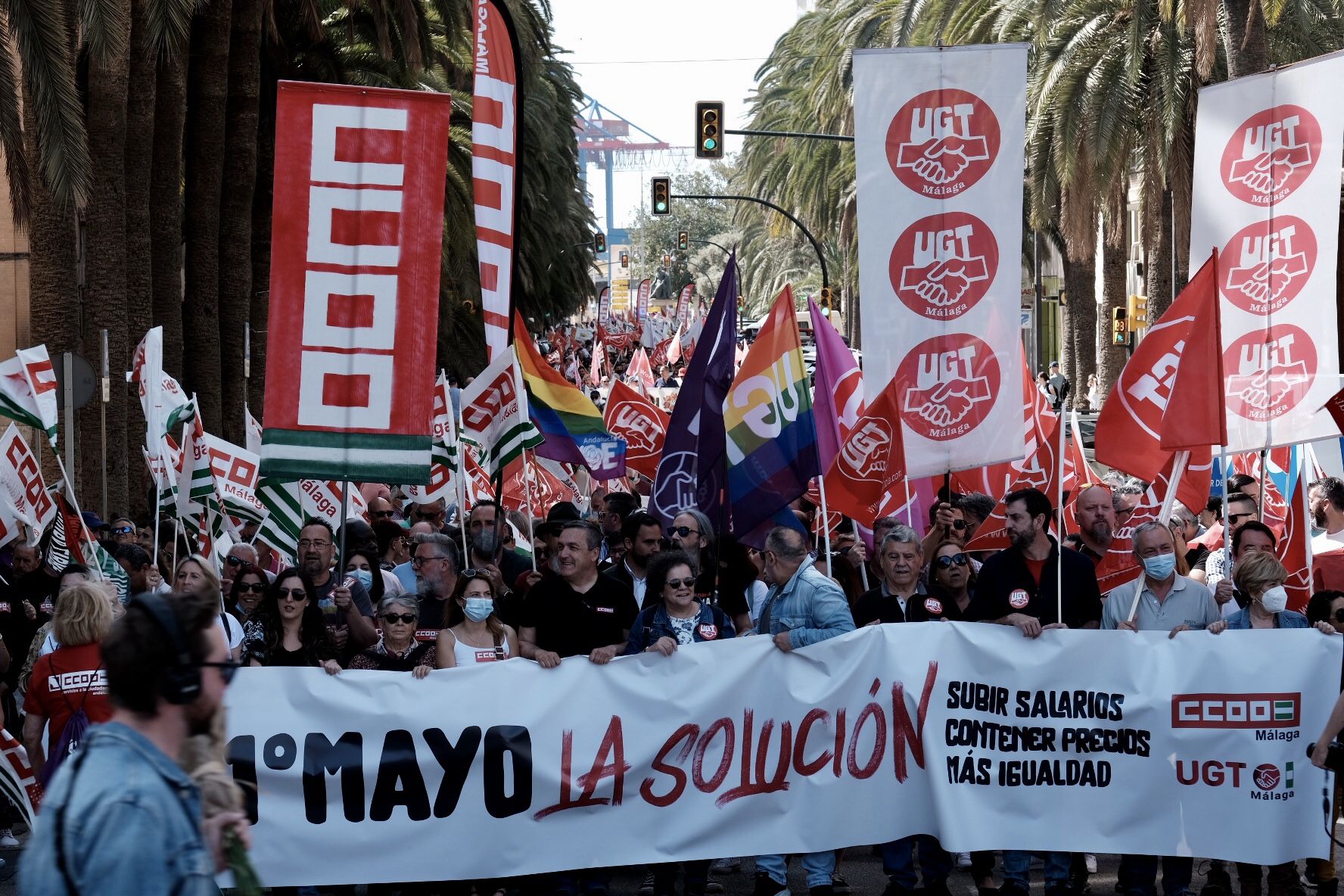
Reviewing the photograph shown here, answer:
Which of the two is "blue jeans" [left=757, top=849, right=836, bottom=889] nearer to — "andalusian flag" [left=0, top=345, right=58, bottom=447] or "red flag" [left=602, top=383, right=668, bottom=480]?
"andalusian flag" [left=0, top=345, right=58, bottom=447]

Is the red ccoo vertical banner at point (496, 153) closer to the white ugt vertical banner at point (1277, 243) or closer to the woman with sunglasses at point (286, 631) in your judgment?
the woman with sunglasses at point (286, 631)

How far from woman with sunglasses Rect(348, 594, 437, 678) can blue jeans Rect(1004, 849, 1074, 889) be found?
2516 millimetres

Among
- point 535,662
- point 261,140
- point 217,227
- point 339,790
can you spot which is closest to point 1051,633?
point 535,662

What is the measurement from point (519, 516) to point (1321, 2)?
19040mm

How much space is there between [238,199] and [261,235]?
3.11 metres

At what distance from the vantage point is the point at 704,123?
29.7 meters

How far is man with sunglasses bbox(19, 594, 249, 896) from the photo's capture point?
2965 millimetres

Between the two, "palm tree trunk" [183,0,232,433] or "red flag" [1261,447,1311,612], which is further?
"palm tree trunk" [183,0,232,433]

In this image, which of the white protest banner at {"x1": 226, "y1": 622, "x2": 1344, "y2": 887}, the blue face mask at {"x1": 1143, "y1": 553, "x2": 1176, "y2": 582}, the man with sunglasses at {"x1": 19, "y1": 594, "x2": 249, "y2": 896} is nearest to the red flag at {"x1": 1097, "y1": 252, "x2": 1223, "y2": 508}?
the blue face mask at {"x1": 1143, "y1": 553, "x2": 1176, "y2": 582}

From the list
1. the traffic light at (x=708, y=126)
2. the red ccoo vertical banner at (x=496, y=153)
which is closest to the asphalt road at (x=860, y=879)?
the red ccoo vertical banner at (x=496, y=153)

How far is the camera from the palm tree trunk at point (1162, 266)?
2772 cm

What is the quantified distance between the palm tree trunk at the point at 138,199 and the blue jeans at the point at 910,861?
12.8 m

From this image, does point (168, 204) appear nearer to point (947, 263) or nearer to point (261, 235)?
point (261, 235)

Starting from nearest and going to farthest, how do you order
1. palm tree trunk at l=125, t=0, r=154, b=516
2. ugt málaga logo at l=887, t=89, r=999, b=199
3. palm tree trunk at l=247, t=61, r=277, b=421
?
ugt málaga logo at l=887, t=89, r=999, b=199, palm tree trunk at l=125, t=0, r=154, b=516, palm tree trunk at l=247, t=61, r=277, b=421
